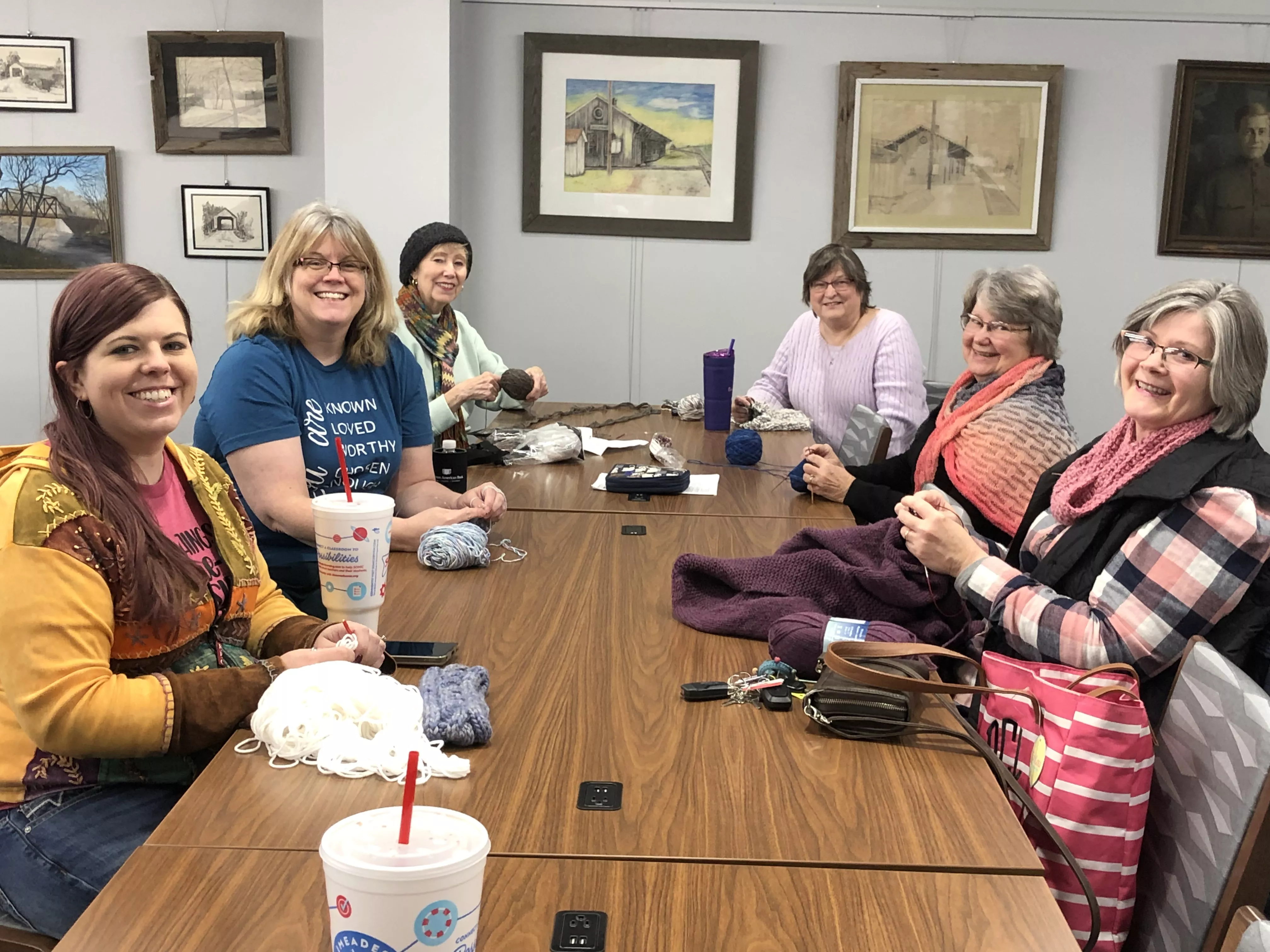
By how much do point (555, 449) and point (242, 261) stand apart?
286cm

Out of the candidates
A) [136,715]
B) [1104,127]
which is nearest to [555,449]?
[136,715]

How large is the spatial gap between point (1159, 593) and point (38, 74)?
17.6 feet

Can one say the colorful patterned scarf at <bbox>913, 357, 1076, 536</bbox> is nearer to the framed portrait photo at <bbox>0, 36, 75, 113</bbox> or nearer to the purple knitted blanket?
the purple knitted blanket

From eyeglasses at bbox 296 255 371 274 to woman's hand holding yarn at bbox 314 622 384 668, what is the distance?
3.04 ft

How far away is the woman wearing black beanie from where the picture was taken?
3.43 meters

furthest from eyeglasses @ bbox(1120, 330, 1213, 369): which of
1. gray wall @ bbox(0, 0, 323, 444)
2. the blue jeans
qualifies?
gray wall @ bbox(0, 0, 323, 444)

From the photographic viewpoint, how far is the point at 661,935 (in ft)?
3.36

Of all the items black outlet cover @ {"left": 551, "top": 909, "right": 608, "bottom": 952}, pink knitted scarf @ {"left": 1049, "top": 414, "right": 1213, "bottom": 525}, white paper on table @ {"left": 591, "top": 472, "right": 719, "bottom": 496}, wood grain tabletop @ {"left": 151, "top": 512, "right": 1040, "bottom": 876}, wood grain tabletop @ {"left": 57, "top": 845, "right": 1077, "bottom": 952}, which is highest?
pink knitted scarf @ {"left": 1049, "top": 414, "right": 1213, "bottom": 525}

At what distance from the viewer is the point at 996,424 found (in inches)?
104

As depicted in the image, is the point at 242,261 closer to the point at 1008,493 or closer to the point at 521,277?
the point at 521,277

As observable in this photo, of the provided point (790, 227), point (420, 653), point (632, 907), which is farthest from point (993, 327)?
point (790, 227)

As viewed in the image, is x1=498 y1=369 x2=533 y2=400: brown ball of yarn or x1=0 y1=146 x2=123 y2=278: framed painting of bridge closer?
x1=498 y1=369 x2=533 y2=400: brown ball of yarn

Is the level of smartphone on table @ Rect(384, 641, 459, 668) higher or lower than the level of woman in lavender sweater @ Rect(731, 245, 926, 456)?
lower

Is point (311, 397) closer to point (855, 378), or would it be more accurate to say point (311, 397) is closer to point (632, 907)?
point (632, 907)
